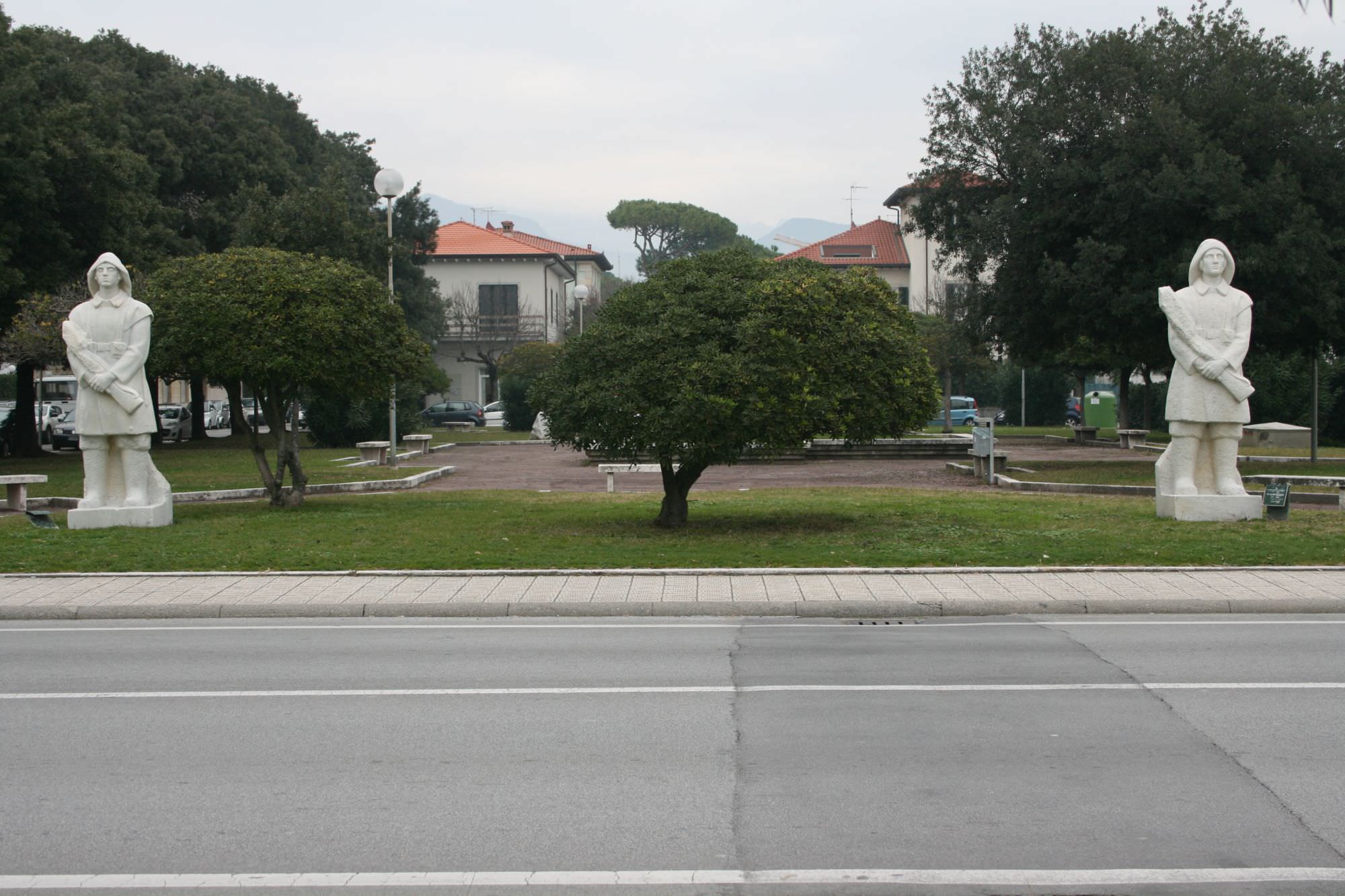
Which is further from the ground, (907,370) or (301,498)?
(907,370)

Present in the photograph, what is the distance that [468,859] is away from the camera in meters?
5.04

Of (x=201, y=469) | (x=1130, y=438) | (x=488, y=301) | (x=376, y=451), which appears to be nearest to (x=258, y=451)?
(x=201, y=469)

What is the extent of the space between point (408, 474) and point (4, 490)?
818 centimetres

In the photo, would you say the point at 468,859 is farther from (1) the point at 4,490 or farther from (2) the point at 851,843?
(1) the point at 4,490

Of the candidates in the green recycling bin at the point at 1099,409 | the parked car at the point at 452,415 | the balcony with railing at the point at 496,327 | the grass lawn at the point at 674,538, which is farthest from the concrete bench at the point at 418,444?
the balcony with railing at the point at 496,327

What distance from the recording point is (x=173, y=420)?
1793 inches

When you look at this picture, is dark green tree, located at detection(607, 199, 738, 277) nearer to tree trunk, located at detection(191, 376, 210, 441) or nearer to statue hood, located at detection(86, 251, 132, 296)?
tree trunk, located at detection(191, 376, 210, 441)

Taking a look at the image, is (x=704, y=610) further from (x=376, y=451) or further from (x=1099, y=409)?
(x=1099, y=409)

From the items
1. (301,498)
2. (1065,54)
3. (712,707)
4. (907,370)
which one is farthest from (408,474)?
(712,707)

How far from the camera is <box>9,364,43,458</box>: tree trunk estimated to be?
34.8 meters

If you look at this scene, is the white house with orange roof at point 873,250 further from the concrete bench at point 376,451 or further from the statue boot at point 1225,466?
the statue boot at point 1225,466

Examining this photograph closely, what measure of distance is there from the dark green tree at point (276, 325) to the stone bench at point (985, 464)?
13.2 m

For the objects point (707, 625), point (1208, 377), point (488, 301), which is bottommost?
point (707, 625)

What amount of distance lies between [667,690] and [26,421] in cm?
3225
